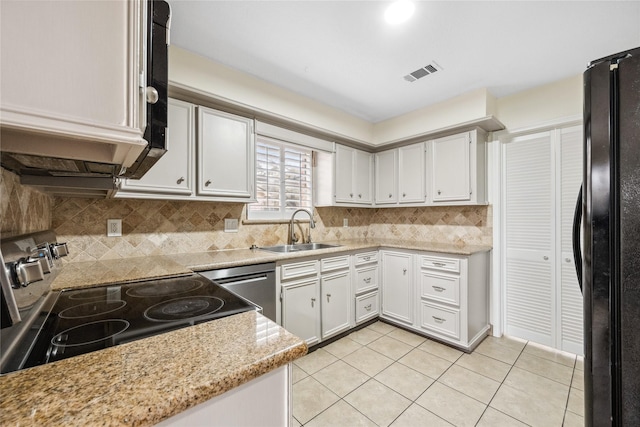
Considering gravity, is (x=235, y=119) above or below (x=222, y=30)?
below

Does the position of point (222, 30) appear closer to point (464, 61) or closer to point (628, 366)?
point (464, 61)

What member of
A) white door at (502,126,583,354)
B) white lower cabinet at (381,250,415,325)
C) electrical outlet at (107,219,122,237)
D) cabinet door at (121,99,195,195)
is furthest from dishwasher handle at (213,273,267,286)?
white door at (502,126,583,354)

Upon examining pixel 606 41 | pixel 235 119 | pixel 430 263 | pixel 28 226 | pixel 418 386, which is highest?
pixel 606 41

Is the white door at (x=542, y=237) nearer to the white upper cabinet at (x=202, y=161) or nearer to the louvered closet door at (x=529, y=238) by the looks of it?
the louvered closet door at (x=529, y=238)

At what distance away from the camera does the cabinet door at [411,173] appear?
305 cm

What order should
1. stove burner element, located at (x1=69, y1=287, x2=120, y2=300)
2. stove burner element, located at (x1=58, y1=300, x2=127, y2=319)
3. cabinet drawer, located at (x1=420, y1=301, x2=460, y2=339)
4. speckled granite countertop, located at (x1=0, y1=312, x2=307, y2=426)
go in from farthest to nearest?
cabinet drawer, located at (x1=420, y1=301, x2=460, y2=339) < stove burner element, located at (x1=69, y1=287, x2=120, y2=300) < stove burner element, located at (x1=58, y1=300, x2=127, y2=319) < speckled granite countertop, located at (x1=0, y1=312, x2=307, y2=426)

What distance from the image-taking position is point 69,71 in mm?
490

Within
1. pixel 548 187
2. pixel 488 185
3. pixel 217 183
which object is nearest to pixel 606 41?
pixel 548 187

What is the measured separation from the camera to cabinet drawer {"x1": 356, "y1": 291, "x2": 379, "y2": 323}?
2.82m

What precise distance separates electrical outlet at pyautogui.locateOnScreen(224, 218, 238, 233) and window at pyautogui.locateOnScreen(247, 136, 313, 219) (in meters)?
0.17

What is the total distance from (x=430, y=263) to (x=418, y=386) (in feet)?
3.59

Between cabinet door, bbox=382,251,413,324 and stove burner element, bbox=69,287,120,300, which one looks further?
cabinet door, bbox=382,251,413,324

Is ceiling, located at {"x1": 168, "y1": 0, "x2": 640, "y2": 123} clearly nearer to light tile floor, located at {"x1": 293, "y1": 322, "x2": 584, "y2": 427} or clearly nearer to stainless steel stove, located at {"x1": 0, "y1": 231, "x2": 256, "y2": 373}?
stainless steel stove, located at {"x1": 0, "y1": 231, "x2": 256, "y2": 373}

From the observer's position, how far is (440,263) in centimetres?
255
